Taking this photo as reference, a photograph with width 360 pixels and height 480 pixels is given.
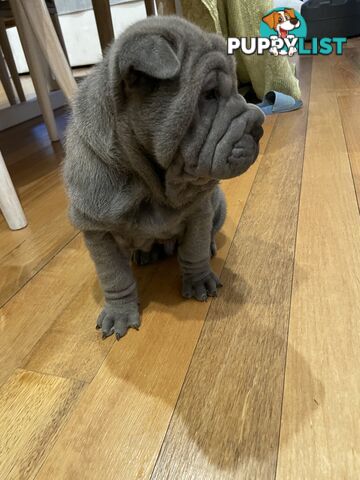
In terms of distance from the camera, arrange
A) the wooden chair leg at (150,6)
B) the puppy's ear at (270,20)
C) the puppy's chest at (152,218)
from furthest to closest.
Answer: the wooden chair leg at (150,6)
the puppy's ear at (270,20)
the puppy's chest at (152,218)

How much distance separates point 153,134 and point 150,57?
123 mm

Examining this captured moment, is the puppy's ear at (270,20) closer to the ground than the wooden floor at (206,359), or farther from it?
farther from it

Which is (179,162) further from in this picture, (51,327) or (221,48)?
(51,327)

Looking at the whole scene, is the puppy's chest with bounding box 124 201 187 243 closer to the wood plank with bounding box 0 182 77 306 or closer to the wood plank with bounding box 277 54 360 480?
the wood plank with bounding box 277 54 360 480

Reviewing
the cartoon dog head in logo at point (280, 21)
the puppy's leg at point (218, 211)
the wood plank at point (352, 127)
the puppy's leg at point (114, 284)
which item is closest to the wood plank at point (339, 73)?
the wood plank at point (352, 127)

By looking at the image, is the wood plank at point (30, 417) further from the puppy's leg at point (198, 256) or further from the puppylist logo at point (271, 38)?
the puppylist logo at point (271, 38)

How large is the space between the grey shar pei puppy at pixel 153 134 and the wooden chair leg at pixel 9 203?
661mm

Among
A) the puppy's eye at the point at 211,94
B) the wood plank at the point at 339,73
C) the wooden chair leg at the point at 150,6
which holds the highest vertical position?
the puppy's eye at the point at 211,94

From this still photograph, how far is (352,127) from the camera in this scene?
6.34 ft

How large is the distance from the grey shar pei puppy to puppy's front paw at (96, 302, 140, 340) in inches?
4.3

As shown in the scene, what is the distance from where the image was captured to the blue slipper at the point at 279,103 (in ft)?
7.63

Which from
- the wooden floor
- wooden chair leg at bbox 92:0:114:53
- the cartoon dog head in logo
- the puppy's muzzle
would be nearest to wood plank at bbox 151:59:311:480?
the wooden floor

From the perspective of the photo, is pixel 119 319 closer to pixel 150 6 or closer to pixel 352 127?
pixel 352 127

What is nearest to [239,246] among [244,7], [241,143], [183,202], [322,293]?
[322,293]
